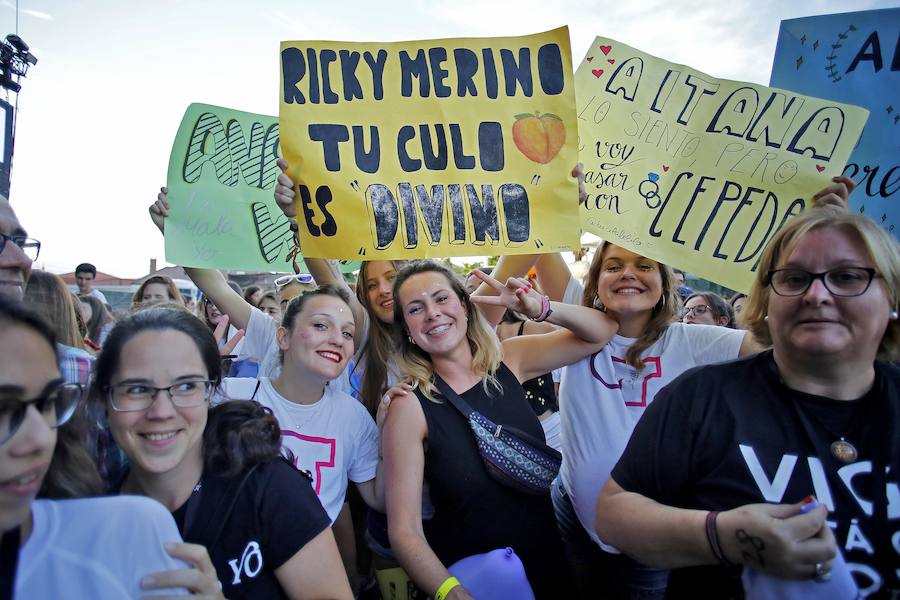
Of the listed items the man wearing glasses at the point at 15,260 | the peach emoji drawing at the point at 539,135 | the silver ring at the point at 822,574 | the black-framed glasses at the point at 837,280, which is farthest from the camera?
the peach emoji drawing at the point at 539,135

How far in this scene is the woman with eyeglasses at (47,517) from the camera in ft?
3.09

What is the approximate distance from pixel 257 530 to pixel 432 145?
199 centimetres

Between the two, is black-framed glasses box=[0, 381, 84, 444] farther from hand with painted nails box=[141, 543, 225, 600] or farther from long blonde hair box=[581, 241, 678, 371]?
long blonde hair box=[581, 241, 678, 371]

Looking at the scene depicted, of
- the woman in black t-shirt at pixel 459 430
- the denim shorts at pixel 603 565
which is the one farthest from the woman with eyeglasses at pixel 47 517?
the denim shorts at pixel 603 565

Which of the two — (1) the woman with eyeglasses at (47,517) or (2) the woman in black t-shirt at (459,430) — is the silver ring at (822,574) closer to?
(2) the woman in black t-shirt at (459,430)

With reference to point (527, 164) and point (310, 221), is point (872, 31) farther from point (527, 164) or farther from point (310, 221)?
point (310, 221)

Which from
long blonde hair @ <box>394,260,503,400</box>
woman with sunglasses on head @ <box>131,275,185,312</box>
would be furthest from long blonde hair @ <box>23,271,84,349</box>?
woman with sunglasses on head @ <box>131,275,185,312</box>

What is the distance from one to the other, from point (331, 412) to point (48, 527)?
5.49 ft

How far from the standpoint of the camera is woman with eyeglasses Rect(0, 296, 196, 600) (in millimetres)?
941

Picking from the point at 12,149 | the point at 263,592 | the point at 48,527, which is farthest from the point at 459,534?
the point at 12,149

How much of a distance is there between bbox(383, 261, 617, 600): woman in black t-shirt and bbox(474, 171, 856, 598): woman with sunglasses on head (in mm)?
142

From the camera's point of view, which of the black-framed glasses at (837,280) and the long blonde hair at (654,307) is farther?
the long blonde hair at (654,307)

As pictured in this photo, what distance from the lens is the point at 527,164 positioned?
8.93 feet

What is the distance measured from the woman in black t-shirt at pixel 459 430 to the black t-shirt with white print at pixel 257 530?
579 millimetres
